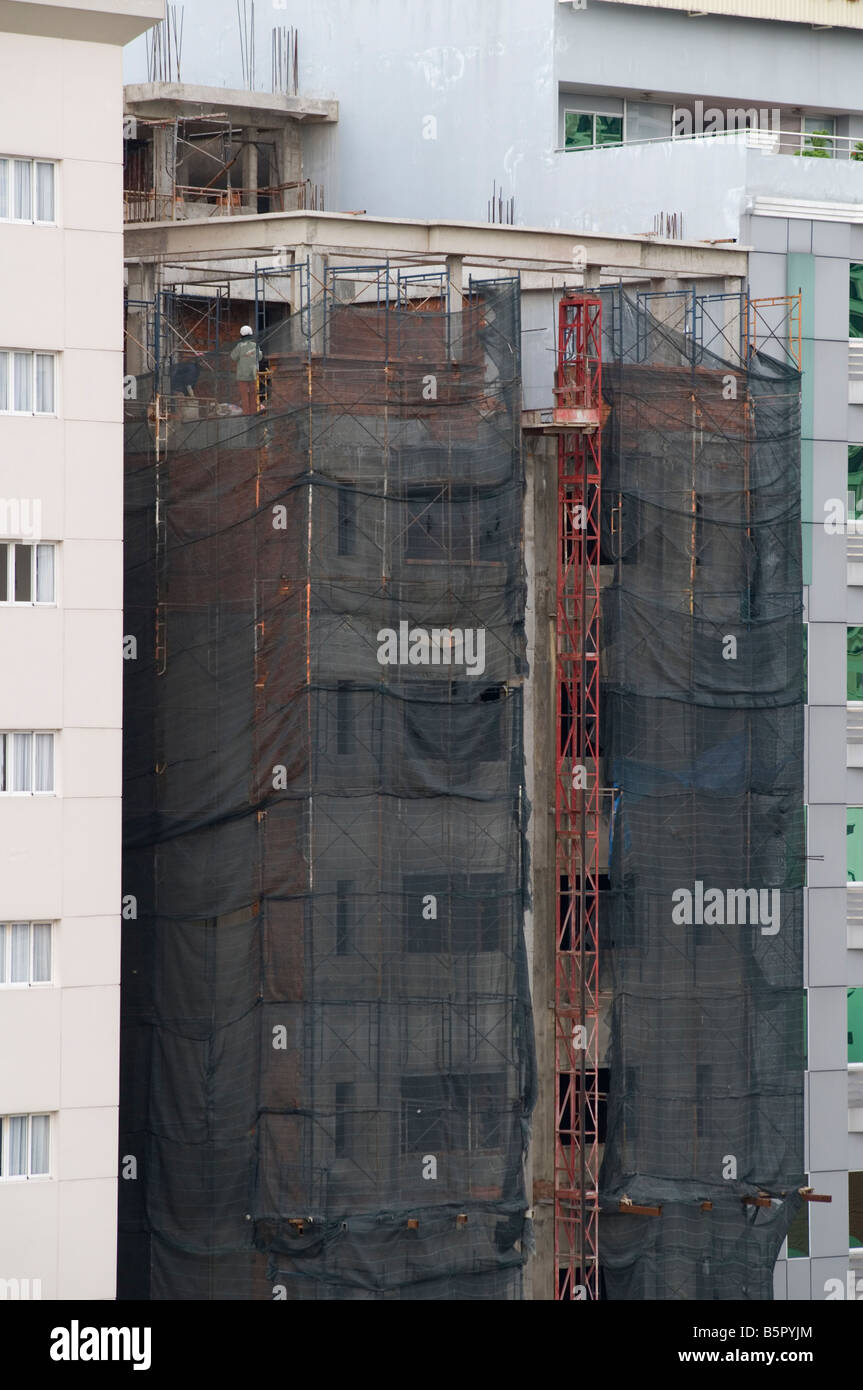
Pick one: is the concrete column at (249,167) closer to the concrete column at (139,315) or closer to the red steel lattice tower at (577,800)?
the concrete column at (139,315)

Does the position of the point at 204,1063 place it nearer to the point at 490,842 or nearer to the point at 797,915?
the point at 490,842

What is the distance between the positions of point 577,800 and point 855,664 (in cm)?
754

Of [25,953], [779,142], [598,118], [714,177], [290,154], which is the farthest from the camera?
[290,154]

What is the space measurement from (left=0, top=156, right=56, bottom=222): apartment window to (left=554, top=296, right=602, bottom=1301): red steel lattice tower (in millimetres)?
11222

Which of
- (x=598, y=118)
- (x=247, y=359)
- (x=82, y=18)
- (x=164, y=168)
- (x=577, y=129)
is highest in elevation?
(x=598, y=118)

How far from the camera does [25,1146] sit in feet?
130

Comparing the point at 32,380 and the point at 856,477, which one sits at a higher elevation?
the point at 32,380

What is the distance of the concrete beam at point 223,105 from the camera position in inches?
2260

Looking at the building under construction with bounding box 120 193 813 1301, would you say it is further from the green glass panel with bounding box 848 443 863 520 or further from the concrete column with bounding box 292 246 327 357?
the green glass panel with bounding box 848 443 863 520

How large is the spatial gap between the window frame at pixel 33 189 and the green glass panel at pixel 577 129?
18681 mm

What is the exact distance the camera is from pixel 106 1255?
3975 cm

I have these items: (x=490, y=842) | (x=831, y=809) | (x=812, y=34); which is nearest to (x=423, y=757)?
(x=490, y=842)

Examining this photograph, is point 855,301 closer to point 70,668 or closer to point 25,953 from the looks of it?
point 70,668

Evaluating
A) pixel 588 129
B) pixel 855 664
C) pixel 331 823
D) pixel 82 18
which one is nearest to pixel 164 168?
pixel 588 129
